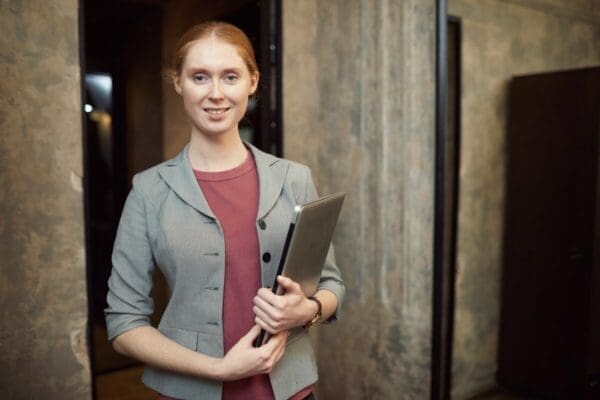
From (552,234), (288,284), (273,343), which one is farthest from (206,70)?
(552,234)

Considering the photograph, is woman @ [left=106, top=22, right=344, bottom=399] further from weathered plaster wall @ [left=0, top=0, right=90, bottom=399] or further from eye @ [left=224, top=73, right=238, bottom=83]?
weathered plaster wall @ [left=0, top=0, right=90, bottom=399]

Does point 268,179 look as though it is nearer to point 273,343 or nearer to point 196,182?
point 196,182

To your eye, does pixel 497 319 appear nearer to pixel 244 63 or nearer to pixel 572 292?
pixel 572 292

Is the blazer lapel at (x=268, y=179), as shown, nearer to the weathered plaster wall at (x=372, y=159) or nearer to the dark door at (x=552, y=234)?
the weathered plaster wall at (x=372, y=159)

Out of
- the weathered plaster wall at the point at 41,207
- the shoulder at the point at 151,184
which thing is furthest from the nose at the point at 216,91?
the weathered plaster wall at the point at 41,207

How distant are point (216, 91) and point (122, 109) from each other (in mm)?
2561

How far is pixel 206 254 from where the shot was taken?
1159 mm

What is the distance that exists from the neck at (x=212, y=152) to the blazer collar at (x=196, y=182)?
27mm

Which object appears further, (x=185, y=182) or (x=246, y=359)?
(x=185, y=182)

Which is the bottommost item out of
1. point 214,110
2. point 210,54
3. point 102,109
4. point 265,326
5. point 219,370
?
point 219,370

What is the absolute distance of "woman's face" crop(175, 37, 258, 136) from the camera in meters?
1.17

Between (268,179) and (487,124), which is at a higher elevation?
(487,124)

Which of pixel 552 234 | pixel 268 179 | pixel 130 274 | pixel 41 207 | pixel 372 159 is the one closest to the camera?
pixel 130 274

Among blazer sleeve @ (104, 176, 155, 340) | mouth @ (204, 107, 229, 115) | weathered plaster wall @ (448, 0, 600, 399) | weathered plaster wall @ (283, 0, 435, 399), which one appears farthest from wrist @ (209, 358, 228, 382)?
weathered plaster wall @ (448, 0, 600, 399)
